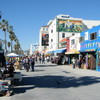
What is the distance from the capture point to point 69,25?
60375 mm

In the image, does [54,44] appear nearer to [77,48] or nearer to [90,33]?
[77,48]

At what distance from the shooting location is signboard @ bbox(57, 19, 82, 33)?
59.0m

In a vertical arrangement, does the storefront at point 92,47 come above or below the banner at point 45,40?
below

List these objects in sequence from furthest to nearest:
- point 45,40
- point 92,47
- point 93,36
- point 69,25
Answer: point 45,40 < point 69,25 < point 93,36 < point 92,47

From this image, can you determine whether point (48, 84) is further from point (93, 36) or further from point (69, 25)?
point (69, 25)

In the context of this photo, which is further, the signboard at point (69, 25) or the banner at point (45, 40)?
the banner at point (45, 40)

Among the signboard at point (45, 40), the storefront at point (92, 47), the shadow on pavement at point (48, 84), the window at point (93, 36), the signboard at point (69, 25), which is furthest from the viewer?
the signboard at point (45, 40)

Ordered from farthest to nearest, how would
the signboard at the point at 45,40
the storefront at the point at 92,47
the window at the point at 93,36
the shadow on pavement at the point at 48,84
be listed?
1. the signboard at the point at 45,40
2. the window at the point at 93,36
3. the storefront at the point at 92,47
4. the shadow on pavement at the point at 48,84

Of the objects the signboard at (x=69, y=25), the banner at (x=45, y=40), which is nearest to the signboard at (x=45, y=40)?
the banner at (x=45, y=40)

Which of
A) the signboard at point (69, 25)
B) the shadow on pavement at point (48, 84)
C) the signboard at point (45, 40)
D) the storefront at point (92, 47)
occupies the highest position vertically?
the signboard at point (69, 25)

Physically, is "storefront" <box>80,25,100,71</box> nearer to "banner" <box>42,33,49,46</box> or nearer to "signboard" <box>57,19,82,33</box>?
"signboard" <box>57,19,82,33</box>

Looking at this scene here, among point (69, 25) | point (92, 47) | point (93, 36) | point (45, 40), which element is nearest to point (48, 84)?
point (92, 47)

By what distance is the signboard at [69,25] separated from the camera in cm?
5901

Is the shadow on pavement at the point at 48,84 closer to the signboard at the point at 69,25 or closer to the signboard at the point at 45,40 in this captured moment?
the signboard at the point at 69,25
